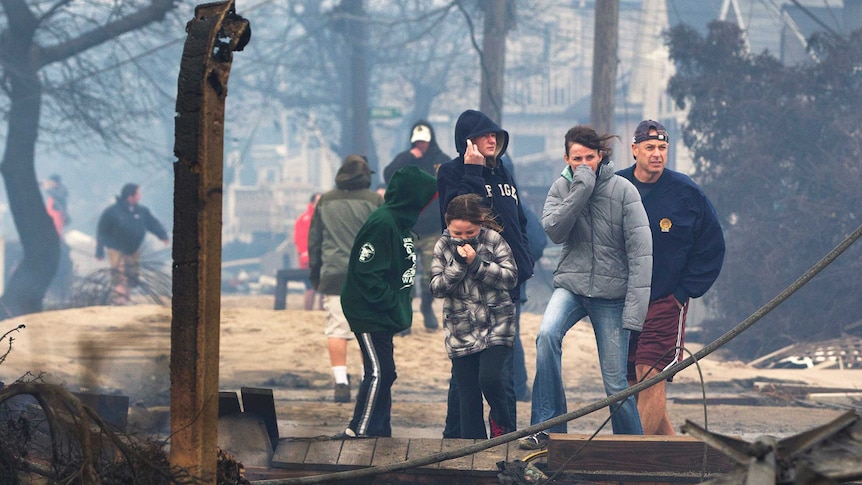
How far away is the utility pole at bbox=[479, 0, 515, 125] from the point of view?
50.1ft

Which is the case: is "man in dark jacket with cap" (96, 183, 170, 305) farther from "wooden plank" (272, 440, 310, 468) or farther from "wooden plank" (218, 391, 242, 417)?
"wooden plank" (272, 440, 310, 468)

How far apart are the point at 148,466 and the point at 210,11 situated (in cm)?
172

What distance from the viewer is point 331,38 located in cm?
3594

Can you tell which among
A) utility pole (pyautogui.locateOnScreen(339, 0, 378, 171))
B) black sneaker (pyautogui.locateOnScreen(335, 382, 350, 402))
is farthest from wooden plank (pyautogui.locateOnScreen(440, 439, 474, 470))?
utility pole (pyautogui.locateOnScreen(339, 0, 378, 171))

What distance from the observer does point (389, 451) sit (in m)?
5.68

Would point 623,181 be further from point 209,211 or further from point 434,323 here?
point 434,323

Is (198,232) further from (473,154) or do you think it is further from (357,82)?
(357,82)

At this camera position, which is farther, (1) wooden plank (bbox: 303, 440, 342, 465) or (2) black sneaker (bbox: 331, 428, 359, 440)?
(2) black sneaker (bbox: 331, 428, 359, 440)

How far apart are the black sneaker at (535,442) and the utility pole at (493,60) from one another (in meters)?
9.53

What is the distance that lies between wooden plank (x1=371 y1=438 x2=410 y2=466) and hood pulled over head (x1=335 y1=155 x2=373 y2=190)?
338cm

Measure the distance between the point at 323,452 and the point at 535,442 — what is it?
1130 mm

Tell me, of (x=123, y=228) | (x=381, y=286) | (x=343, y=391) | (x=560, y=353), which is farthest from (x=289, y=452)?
(x=123, y=228)

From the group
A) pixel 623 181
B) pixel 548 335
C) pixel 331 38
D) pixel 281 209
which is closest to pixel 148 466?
pixel 548 335

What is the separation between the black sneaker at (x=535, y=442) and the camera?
5672mm
